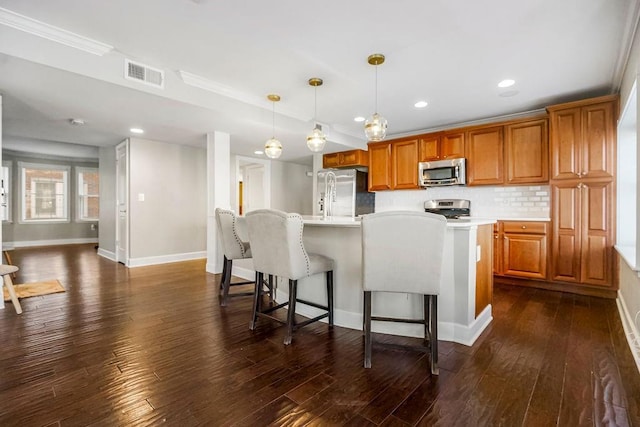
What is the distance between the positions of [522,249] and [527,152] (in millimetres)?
1291

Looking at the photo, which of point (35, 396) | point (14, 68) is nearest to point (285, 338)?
point (35, 396)

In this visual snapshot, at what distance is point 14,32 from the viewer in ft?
7.28

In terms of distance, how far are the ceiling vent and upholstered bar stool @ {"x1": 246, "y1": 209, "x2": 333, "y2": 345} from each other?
5.91ft

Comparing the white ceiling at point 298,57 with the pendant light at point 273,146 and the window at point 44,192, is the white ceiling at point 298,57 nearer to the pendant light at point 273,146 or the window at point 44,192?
the pendant light at point 273,146

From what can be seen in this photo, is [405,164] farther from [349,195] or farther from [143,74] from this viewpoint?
[143,74]

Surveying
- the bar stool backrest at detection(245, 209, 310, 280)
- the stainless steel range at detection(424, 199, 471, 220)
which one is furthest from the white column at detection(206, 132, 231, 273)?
the stainless steel range at detection(424, 199, 471, 220)

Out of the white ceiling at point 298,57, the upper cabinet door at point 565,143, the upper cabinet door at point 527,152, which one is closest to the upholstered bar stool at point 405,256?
the white ceiling at point 298,57

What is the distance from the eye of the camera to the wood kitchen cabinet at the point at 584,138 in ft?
10.7

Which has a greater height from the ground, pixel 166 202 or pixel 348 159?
pixel 348 159

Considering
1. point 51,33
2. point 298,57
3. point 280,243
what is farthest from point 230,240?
point 51,33

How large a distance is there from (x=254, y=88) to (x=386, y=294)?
8.94 ft

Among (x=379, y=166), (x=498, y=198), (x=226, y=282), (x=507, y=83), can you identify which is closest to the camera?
(x=226, y=282)

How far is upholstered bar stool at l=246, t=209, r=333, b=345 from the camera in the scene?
6.93ft

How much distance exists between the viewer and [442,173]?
4.64 meters
